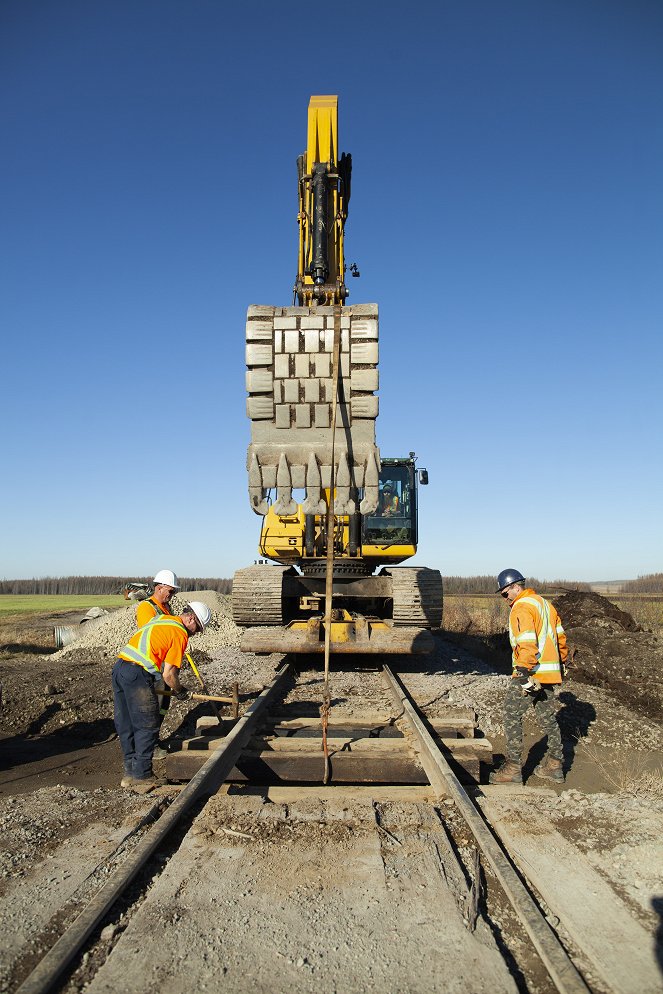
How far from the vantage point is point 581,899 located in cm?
329

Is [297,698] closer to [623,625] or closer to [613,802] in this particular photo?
[613,802]

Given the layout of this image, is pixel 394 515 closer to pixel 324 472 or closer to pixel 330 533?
pixel 324 472

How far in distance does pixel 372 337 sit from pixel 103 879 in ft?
15.5

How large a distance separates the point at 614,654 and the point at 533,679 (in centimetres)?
916

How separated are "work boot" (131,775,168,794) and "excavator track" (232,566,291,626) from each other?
4.61 meters

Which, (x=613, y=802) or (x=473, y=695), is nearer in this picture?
(x=613, y=802)

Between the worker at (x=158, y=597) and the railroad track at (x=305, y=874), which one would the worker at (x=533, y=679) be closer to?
the railroad track at (x=305, y=874)

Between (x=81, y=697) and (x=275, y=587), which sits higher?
(x=275, y=587)

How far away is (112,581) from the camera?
88.3 metres

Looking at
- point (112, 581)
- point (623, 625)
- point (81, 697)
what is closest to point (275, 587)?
point (81, 697)

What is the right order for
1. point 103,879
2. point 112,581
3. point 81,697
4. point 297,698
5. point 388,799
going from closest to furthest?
point 103,879 < point 388,799 < point 297,698 < point 81,697 < point 112,581

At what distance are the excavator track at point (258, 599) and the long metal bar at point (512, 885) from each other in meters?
4.98

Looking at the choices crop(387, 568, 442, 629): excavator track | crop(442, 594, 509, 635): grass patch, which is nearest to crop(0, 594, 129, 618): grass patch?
crop(442, 594, 509, 635): grass patch

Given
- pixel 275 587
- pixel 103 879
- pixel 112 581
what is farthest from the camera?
pixel 112 581
